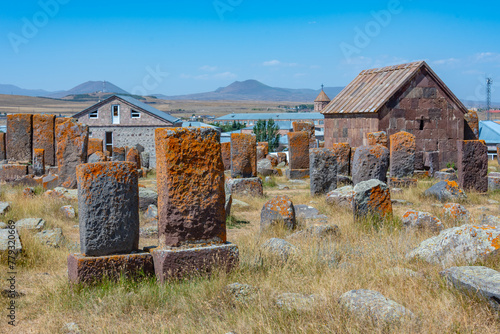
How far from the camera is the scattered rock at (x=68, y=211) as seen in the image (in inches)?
344

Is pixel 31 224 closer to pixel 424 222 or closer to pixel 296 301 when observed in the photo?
pixel 296 301

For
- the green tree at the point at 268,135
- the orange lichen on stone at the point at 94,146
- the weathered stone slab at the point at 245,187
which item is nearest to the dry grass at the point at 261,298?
the weathered stone slab at the point at 245,187

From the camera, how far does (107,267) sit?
4.70m

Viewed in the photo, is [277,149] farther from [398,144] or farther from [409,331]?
[409,331]

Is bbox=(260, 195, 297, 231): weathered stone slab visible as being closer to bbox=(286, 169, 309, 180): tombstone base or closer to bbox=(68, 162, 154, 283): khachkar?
bbox=(68, 162, 154, 283): khachkar

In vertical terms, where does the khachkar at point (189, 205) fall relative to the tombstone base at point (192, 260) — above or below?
above

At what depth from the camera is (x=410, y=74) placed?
18016 mm

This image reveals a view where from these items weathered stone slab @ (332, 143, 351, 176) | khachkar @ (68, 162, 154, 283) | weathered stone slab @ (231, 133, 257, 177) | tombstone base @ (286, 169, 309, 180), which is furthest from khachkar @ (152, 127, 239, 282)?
tombstone base @ (286, 169, 309, 180)

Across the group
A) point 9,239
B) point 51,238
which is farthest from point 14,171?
point 9,239

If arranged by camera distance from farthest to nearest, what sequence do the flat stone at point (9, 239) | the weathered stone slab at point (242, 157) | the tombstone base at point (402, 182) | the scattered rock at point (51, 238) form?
the tombstone base at point (402, 182) → the weathered stone slab at point (242, 157) → the scattered rock at point (51, 238) → the flat stone at point (9, 239)

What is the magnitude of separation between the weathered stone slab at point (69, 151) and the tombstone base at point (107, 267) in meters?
6.95

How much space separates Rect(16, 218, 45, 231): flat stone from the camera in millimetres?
7383

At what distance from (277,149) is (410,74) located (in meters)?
42.7

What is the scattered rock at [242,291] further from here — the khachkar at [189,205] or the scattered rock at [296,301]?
the khachkar at [189,205]
